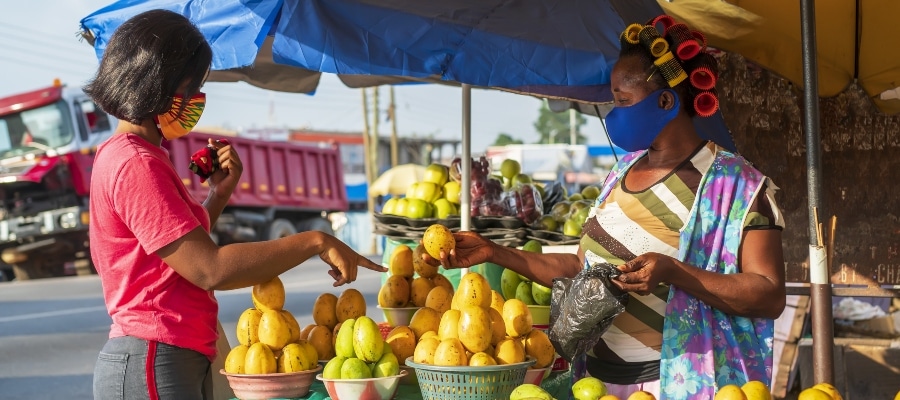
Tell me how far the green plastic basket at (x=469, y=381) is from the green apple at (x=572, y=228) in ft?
7.84

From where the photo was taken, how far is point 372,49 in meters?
3.75

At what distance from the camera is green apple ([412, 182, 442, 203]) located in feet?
18.1

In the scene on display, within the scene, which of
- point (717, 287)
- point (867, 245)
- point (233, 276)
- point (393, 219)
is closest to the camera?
point (233, 276)

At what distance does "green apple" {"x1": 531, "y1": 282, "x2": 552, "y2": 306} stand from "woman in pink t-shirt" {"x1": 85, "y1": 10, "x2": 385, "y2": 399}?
1.47 meters

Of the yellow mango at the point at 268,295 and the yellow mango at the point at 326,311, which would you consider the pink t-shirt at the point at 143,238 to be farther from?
the yellow mango at the point at 326,311

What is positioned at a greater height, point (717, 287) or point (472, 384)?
point (717, 287)

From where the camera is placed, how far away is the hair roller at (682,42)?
275cm

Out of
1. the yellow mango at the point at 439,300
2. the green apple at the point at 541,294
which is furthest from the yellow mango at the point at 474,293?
the green apple at the point at 541,294

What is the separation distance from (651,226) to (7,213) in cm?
1670

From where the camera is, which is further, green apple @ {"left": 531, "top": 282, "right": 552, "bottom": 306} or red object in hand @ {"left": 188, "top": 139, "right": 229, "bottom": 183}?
green apple @ {"left": 531, "top": 282, "right": 552, "bottom": 306}

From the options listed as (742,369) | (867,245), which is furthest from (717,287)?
(867,245)

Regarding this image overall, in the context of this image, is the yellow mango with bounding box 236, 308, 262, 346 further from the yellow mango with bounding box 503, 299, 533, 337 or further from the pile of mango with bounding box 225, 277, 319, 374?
the yellow mango with bounding box 503, 299, 533, 337

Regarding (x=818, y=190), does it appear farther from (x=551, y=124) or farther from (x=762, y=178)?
(x=551, y=124)

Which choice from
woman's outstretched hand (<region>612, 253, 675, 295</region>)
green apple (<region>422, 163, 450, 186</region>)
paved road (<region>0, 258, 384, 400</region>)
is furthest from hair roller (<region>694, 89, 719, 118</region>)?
paved road (<region>0, 258, 384, 400</region>)
